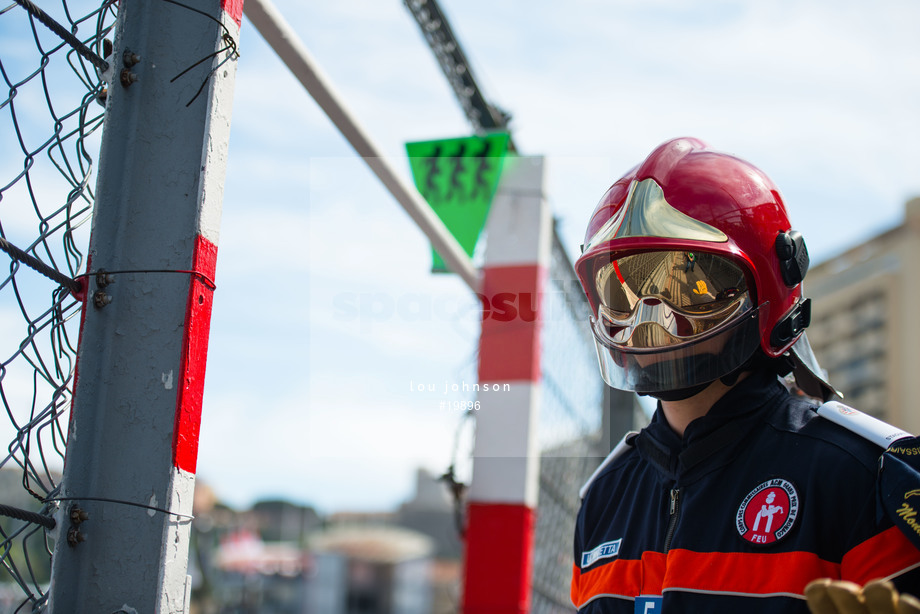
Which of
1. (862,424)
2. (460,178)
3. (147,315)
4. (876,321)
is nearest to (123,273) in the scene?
(147,315)

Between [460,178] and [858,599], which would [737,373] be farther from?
[460,178]

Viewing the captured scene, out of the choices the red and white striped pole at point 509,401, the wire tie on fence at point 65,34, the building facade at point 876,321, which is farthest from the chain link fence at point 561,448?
the building facade at point 876,321

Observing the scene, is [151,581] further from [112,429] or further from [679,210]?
[679,210]

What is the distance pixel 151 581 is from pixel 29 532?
255 mm

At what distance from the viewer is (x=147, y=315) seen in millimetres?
1737

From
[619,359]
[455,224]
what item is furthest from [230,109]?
[455,224]

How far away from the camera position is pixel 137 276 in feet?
5.74

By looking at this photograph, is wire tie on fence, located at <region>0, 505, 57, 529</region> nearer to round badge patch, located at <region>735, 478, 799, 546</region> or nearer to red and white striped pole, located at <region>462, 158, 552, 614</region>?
round badge patch, located at <region>735, 478, 799, 546</region>

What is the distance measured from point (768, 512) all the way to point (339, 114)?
5.49 ft

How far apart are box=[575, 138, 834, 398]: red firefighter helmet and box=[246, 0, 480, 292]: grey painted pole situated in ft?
3.16

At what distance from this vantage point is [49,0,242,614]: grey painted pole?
1642 millimetres

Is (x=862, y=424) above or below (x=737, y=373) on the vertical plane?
below

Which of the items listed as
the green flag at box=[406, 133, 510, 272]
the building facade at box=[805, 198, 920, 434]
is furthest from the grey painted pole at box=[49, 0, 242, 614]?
the building facade at box=[805, 198, 920, 434]

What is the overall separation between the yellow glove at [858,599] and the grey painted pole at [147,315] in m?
1.13
